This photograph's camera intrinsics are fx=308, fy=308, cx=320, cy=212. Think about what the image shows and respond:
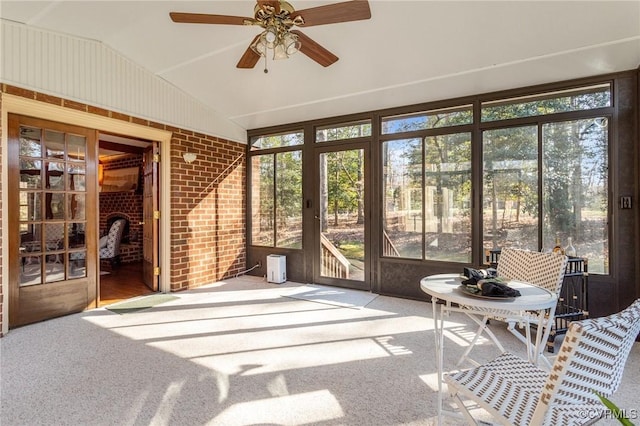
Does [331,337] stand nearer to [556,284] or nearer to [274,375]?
[274,375]

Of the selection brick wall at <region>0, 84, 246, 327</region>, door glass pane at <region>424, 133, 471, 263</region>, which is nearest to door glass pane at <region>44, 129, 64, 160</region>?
brick wall at <region>0, 84, 246, 327</region>

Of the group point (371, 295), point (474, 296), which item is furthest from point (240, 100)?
point (474, 296)

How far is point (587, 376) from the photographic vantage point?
105 centimetres

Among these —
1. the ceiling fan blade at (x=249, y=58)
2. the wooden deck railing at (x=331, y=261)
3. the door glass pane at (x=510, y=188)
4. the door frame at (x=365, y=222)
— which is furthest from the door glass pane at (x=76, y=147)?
the door glass pane at (x=510, y=188)

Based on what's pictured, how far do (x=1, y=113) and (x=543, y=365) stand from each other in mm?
5192

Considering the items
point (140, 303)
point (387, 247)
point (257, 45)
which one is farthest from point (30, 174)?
point (387, 247)

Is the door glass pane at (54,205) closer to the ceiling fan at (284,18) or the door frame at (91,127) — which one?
the door frame at (91,127)

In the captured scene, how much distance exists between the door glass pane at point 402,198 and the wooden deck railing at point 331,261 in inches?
28.2

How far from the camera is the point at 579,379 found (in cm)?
104

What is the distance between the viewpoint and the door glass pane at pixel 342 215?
4523mm

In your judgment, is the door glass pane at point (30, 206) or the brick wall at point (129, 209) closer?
the door glass pane at point (30, 206)

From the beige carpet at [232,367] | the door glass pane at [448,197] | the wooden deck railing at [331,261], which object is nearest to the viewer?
the beige carpet at [232,367]

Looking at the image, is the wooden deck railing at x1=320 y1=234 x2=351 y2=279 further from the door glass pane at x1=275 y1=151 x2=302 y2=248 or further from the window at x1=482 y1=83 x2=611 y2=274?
the window at x1=482 y1=83 x2=611 y2=274

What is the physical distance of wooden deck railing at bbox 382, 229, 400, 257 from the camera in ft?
14.0
